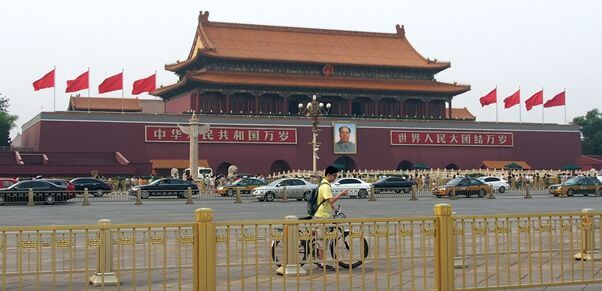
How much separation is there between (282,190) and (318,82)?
2501 centimetres

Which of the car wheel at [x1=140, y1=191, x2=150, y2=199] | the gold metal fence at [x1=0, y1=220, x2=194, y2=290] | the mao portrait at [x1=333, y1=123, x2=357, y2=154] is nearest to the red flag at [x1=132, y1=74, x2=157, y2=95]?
the mao portrait at [x1=333, y1=123, x2=357, y2=154]

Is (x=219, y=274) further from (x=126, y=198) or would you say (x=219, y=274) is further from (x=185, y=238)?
(x=126, y=198)

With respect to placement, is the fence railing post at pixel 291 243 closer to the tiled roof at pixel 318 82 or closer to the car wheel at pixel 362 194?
the car wheel at pixel 362 194

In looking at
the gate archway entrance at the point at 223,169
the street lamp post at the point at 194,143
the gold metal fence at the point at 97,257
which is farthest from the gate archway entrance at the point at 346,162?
the gold metal fence at the point at 97,257

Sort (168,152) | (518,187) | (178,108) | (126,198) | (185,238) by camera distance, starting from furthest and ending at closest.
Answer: (178,108)
(168,152)
(518,187)
(126,198)
(185,238)

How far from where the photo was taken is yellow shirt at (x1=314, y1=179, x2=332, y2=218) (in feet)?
32.6

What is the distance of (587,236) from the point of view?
9914 mm

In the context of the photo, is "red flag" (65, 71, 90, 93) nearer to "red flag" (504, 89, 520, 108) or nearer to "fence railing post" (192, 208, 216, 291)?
"red flag" (504, 89, 520, 108)

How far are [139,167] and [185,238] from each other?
4114 centimetres

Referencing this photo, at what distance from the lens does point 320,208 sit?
32.8ft

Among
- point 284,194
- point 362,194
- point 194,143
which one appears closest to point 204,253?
point 284,194

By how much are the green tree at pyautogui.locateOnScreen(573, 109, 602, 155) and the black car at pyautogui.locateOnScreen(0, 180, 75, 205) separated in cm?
5567

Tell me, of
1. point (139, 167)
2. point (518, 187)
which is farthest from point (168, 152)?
point (518, 187)

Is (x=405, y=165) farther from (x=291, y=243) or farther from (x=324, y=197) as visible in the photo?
(x=291, y=243)
